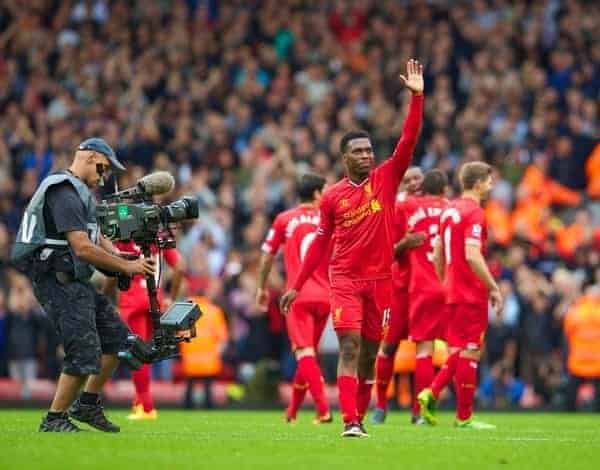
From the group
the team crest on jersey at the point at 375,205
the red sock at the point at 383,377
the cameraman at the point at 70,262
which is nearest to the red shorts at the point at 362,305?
the team crest on jersey at the point at 375,205

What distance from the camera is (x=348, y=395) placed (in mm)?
13719

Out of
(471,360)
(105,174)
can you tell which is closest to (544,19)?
(471,360)

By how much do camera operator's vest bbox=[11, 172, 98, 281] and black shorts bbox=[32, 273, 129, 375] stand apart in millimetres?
143

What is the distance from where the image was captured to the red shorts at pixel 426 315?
17828 mm

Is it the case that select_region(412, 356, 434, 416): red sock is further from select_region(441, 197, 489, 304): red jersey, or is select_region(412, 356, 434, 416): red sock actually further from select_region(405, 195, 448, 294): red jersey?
select_region(441, 197, 489, 304): red jersey

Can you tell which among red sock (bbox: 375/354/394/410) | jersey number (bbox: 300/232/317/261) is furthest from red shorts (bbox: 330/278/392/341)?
jersey number (bbox: 300/232/317/261)

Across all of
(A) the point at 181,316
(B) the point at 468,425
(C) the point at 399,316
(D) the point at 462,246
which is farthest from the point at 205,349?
(A) the point at 181,316

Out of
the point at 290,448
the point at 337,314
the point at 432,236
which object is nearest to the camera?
the point at 290,448

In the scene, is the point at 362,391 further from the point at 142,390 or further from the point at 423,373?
the point at 142,390

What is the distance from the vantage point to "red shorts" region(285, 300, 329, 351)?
17.8 meters

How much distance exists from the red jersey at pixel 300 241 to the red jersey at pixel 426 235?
3.20ft

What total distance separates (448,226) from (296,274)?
6.26 feet

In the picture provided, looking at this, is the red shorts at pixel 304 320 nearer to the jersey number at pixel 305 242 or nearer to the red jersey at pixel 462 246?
A: the jersey number at pixel 305 242

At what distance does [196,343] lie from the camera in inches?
949
